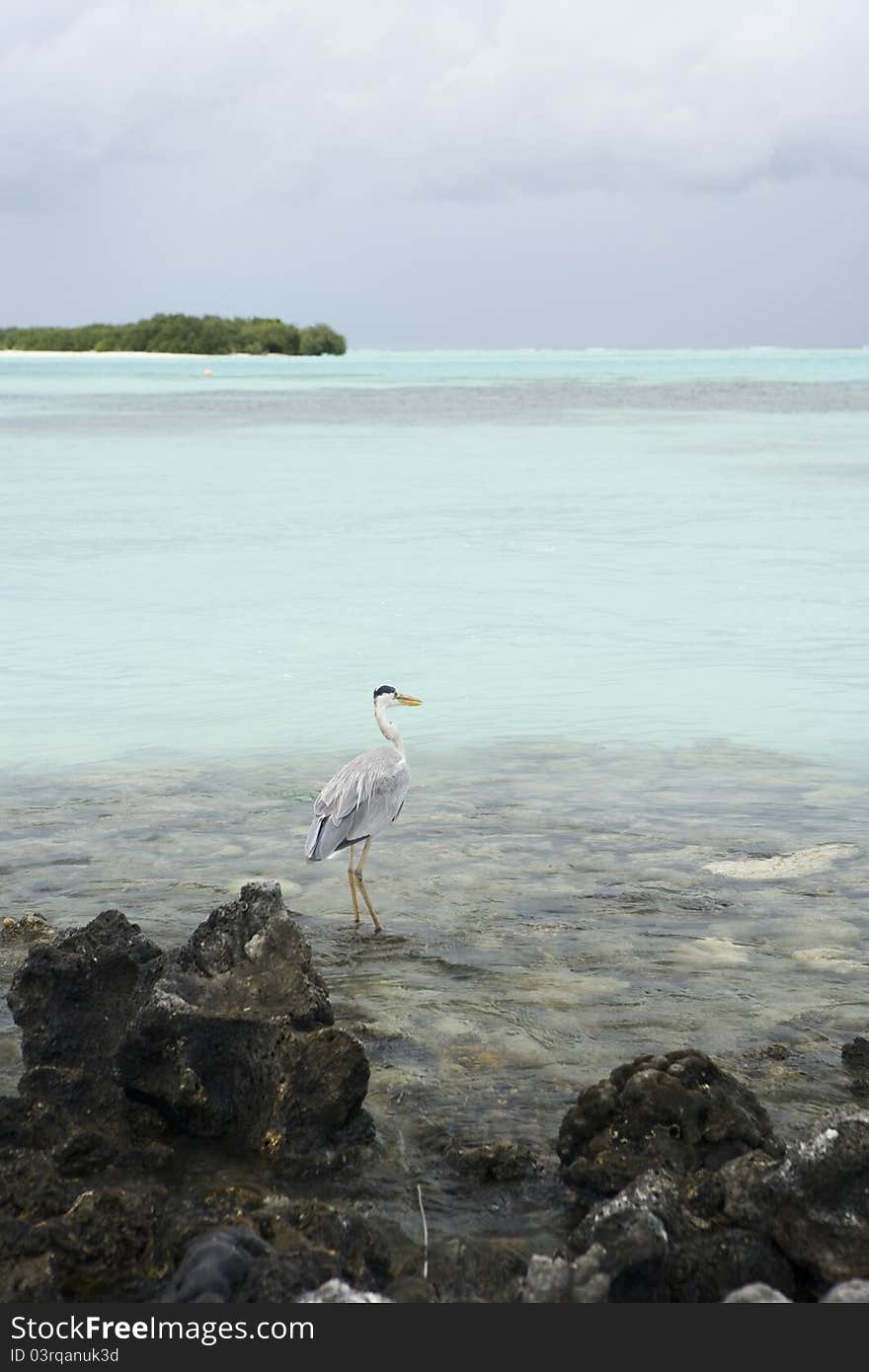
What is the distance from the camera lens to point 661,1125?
5.13 meters

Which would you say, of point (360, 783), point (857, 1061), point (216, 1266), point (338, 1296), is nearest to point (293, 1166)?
point (216, 1266)

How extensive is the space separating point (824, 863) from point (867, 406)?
58.8m

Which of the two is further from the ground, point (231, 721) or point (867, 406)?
point (867, 406)

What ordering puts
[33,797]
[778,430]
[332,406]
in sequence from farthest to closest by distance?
1. [332,406]
2. [778,430]
3. [33,797]

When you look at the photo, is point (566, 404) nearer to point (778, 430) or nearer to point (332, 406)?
point (332, 406)

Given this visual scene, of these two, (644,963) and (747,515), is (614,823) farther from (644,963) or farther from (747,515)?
(747,515)

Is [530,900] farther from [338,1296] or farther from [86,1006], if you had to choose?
[338,1296]

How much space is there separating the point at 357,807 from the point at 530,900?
1059 mm

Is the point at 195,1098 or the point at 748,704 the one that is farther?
the point at 748,704

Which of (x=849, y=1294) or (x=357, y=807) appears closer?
(x=849, y=1294)

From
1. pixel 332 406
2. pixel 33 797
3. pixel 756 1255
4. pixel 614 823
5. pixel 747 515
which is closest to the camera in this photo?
pixel 756 1255

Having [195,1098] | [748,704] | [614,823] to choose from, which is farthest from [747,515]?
[195,1098]

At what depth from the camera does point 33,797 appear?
10.4 meters

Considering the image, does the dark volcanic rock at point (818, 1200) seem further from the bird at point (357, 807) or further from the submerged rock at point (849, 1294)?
the bird at point (357, 807)
